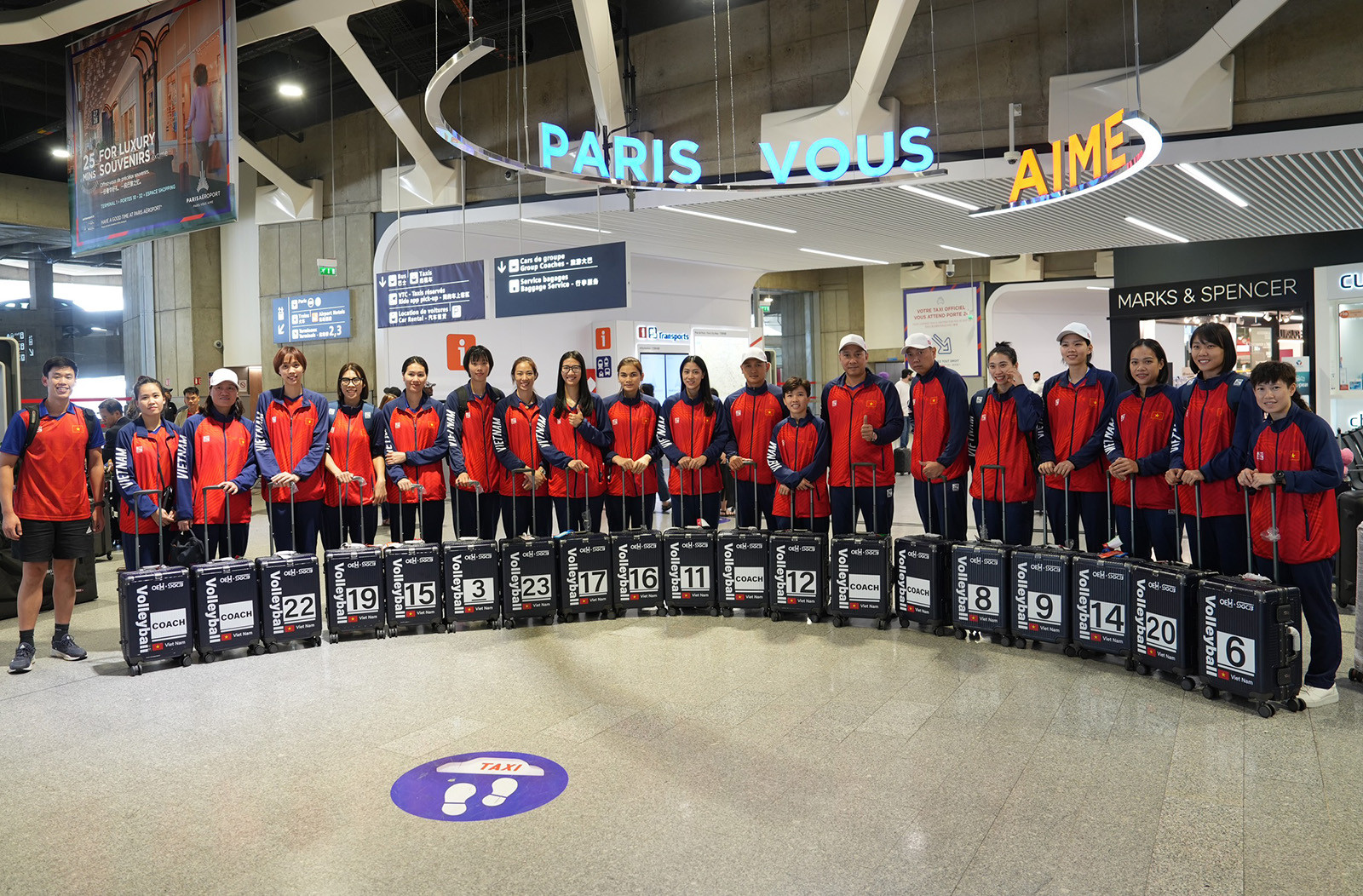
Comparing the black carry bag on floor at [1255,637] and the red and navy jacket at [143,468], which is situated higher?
the red and navy jacket at [143,468]

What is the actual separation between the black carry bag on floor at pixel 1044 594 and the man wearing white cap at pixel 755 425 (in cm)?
170

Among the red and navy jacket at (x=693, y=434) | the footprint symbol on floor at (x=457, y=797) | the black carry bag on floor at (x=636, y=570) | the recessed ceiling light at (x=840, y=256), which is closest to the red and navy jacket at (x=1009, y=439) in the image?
the red and navy jacket at (x=693, y=434)

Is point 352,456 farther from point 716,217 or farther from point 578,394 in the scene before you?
point 716,217

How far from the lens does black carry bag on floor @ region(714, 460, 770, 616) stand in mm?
5695

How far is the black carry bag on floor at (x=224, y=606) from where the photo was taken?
4953 millimetres

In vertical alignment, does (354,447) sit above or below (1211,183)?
below

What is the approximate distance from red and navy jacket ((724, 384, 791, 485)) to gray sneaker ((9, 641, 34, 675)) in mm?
4034

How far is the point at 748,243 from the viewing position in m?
12.2

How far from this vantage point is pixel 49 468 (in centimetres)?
486

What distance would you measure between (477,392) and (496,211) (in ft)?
17.0

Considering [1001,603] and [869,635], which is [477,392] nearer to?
[869,635]

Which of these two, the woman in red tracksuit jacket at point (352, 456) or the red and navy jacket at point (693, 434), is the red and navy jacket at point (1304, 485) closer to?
the red and navy jacket at point (693, 434)

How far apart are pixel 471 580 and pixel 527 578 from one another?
1.09 feet

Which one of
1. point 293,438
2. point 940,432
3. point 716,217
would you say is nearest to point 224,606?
point 293,438
